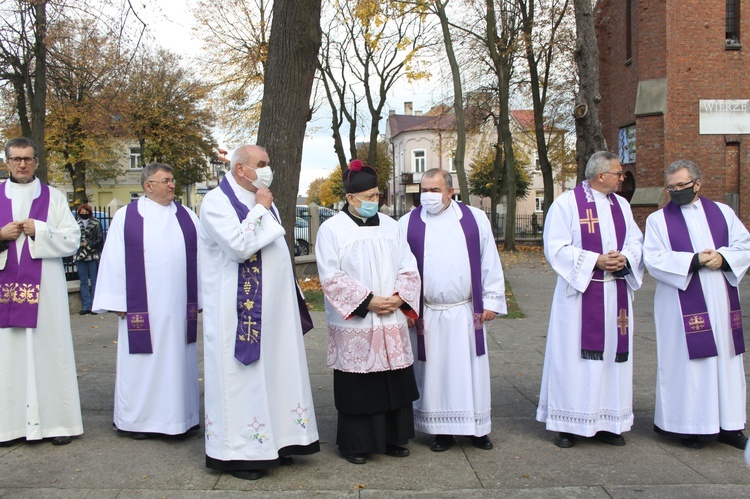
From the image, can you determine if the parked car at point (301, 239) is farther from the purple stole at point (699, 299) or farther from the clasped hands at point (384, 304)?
the clasped hands at point (384, 304)

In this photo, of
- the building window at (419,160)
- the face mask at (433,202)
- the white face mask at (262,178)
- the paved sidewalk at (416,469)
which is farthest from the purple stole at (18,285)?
the building window at (419,160)

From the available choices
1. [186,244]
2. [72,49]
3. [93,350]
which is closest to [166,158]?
[72,49]

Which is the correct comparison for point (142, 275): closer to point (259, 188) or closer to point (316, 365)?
point (259, 188)

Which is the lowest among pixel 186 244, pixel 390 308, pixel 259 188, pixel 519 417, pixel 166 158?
pixel 519 417

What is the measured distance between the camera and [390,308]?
5223 millimetres

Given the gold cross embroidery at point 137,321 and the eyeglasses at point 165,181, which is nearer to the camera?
the gold cross embroidery at point 137,321

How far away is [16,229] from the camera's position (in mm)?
5707

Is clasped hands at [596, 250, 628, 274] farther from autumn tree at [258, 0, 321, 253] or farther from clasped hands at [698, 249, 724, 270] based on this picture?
autumn tree at [258, 0, 321, 253]

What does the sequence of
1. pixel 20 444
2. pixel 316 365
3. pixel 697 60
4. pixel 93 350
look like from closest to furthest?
pixel 20 444
pixel 316 365
pixel 93 350
pixel 697 60

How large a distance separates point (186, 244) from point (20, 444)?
2.06 metres

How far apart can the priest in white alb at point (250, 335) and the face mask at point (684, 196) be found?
3.19 meters

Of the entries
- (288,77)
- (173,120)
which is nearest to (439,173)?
(288,77)

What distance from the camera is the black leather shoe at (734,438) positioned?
220 inches

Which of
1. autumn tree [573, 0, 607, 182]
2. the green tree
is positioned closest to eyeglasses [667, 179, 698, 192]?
autumn tree [573, 0, 607, 182]
